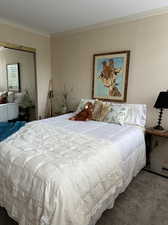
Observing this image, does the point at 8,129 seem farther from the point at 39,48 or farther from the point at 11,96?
the point at 39,48

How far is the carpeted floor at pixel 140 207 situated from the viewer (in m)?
1.54

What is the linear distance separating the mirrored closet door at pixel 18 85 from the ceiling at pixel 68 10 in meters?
0.78

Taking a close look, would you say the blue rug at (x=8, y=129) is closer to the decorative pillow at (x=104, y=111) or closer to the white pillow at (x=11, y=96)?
the decorative pillow at (x=104, y=111)

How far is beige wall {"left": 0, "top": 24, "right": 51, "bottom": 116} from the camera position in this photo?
313 centimetres

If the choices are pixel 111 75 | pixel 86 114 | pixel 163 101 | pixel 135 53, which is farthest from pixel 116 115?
pixel 135 53

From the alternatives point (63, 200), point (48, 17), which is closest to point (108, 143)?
point (63, 200)

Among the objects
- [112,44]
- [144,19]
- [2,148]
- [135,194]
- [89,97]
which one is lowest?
[135,194]

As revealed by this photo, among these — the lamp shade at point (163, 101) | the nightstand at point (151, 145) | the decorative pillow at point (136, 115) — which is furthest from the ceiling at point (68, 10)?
the nightstand at point (151, 145)

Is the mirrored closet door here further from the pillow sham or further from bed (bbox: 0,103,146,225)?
bed (bbox: 0,103,146,225)

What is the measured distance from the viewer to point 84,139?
1792 millimetres

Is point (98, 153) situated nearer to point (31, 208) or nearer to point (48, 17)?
point (31, 208)

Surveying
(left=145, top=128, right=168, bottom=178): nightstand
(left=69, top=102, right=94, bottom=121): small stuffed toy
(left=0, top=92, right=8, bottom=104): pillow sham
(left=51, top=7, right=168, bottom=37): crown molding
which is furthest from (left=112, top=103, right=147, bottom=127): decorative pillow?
(left=0, top=92, right=8, bottom=104): pillow sham

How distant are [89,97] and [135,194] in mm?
2130

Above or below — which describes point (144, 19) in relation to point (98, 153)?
above
